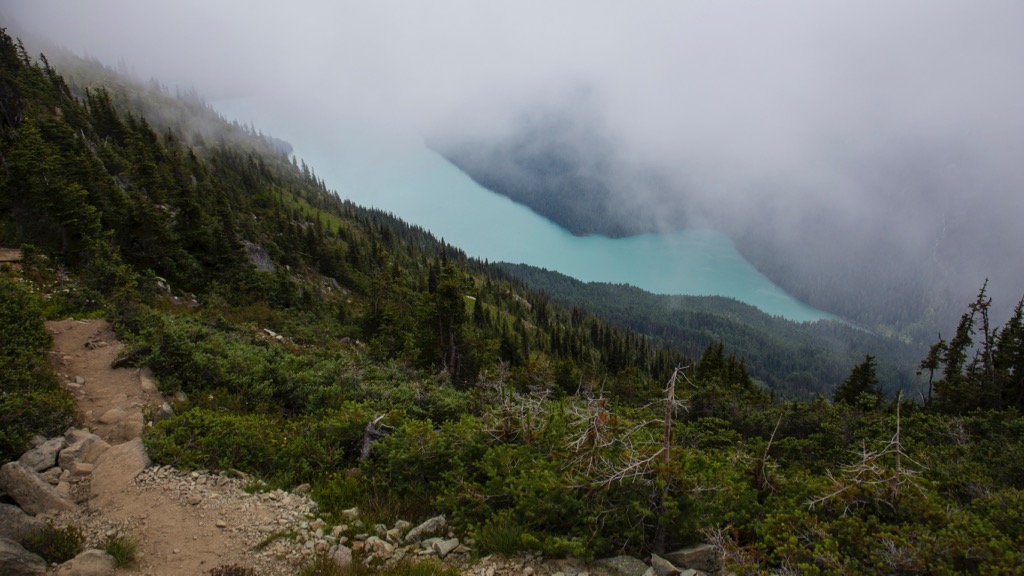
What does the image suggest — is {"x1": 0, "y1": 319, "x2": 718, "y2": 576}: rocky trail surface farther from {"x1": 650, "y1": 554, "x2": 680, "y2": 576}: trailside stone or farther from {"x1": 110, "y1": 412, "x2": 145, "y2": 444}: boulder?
{"x1": 110, "y1": 412, "x2": 145, "y2": 444}: boulder

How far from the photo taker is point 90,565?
19.5 feet

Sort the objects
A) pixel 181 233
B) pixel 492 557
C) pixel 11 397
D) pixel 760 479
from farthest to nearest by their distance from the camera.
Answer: pixel 181 233, pixel 11 397, pixel 760 479, pixel 492 557

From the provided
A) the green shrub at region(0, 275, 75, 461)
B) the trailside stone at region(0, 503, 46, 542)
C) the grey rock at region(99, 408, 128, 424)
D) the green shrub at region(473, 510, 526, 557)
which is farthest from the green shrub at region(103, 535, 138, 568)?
the green shrub at region(473, 510, 526, 557)

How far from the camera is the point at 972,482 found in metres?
8.38

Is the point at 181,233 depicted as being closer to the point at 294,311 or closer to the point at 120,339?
the point at 294,311

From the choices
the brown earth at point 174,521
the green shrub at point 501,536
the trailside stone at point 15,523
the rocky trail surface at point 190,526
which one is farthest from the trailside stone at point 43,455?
the green shrub at point 501,536

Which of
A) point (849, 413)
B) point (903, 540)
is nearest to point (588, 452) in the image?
point (903, 540)

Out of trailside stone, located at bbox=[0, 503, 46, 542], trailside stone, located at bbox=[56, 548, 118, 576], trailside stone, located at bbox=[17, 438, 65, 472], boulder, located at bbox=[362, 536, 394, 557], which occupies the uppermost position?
boulder, located at bbox=[362, 536, 394, 557]

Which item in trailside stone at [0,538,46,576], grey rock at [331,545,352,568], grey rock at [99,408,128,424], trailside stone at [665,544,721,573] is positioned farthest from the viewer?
grey rock at [99,408,128,424]

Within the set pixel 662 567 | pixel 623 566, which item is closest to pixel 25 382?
pixel 623 566

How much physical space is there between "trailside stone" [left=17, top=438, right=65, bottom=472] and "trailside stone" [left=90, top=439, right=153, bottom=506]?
0.65 m

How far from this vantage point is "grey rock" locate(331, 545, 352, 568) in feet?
21.1

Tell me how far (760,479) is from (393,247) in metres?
136

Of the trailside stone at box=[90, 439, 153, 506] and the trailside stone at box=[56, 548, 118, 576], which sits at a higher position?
the trailside stone at box=[90, 439, 153, 506]
